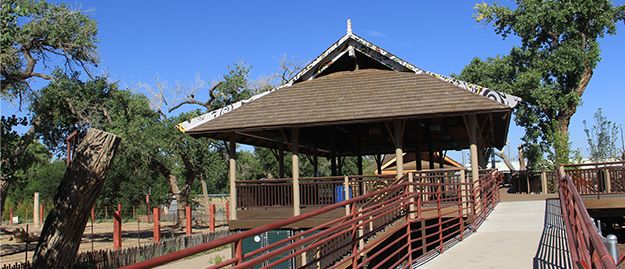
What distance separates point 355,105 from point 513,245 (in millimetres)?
6004

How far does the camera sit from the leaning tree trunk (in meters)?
8.20

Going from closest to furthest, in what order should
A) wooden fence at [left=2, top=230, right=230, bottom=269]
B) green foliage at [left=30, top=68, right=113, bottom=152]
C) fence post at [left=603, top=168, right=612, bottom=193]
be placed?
fence post at [left=603, top=168, right=612, bottom=193] < wooden fence at [left=2, top=230, right=230, bottom=269] < green foliage at [left=30, top=68, right=113, bottom=152]

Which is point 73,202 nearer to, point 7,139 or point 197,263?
point 7,139

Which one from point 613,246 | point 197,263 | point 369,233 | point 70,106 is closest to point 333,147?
point 197,263

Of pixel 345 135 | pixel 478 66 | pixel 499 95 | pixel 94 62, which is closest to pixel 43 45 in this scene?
pixel 94 62

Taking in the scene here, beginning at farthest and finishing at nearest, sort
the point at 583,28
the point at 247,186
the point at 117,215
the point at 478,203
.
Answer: the point at 583,28
the point at 117,215
the point at 247,186
the point at 478,203

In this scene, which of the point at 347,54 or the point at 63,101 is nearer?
the point at 347,54

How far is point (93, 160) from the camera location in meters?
8.37

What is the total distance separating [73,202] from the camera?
826 centimetres

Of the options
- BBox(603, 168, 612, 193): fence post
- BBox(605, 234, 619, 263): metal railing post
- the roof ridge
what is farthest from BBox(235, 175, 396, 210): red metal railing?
BBox(605, 234, 619, 263): metal railing post

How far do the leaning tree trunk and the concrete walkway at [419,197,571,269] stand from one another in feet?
19.6

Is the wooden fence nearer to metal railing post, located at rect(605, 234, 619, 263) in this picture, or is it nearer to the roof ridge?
the roof ridge

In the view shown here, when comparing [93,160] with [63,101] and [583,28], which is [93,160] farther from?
[583,28]

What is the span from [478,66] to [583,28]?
8225mm
